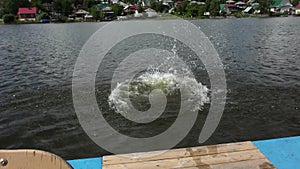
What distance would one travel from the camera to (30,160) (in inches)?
73.0

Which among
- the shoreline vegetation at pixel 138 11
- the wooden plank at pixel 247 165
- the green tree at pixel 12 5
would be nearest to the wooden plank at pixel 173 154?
the wooden plank at pixel 247 165

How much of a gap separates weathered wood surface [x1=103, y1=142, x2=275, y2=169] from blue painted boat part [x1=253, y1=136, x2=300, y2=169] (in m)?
0.13

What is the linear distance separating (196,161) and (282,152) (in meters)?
1.28

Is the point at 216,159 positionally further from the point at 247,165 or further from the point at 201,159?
the point at 247,165

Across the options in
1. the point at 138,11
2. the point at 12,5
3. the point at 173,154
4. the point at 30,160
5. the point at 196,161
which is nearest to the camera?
the point at 30,160

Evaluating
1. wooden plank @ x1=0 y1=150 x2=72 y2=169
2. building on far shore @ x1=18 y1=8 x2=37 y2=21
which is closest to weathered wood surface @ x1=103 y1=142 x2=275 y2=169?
wooden plank @ x1=0 y1=150 x2=72 y2=169

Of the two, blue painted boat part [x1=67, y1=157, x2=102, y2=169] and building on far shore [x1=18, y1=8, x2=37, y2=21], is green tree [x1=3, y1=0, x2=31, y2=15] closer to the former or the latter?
building on far shore [x1=18, y1=8, x2=37, y2=21]

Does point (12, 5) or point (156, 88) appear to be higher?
point (12, 5)

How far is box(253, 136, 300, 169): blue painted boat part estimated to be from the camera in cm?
340

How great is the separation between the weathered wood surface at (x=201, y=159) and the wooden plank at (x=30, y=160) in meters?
1.62

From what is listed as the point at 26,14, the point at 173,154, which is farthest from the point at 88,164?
the point at 26,14

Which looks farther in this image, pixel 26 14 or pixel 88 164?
pixel 26 14

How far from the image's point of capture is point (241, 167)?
3303 millimetres

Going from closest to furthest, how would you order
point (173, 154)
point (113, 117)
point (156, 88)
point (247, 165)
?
point (247, 165) → point (173, 154) → point (113, 117) → point (156, 88)
